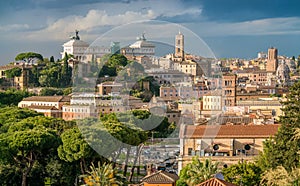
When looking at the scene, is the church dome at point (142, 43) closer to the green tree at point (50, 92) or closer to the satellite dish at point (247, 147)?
the satellite dish at point (247, 147)

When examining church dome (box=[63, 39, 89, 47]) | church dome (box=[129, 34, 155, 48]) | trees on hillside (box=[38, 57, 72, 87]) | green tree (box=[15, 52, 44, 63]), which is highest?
church dome (box=[63, 39, 89, 47])

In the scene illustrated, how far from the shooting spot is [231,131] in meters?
19.2

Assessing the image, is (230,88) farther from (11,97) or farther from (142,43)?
(142,43)

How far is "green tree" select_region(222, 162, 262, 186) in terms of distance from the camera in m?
15.9

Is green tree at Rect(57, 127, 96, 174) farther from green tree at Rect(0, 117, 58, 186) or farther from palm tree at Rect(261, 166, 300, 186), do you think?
palm tree at Rect(261, 166, 300, 186)

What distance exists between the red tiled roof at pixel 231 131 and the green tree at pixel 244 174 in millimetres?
1476

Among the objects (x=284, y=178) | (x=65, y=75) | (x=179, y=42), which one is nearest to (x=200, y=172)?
(x=179, y=42)

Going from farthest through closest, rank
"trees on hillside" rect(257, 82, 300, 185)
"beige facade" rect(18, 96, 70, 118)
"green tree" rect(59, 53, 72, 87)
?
"green tree" rect(59, 53, 72, 87) < "beige facade" rect(18, 96, 70, 118) < "trees on hillside" rect(257, 82, 300, 185)

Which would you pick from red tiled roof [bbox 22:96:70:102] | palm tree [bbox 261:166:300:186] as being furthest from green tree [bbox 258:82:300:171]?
red tiled roof [bbox 22:96:70:102]

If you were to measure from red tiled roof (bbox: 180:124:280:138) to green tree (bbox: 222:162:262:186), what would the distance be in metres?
1.48

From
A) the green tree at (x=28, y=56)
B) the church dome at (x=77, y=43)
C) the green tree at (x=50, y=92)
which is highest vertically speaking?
the church dome at (x=77, y=43)

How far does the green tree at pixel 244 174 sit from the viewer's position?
1587cm

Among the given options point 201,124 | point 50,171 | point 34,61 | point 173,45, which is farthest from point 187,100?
point 34,61

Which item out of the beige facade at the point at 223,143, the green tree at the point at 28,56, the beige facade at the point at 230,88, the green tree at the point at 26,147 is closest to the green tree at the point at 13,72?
the green tree at the point at 28,56
